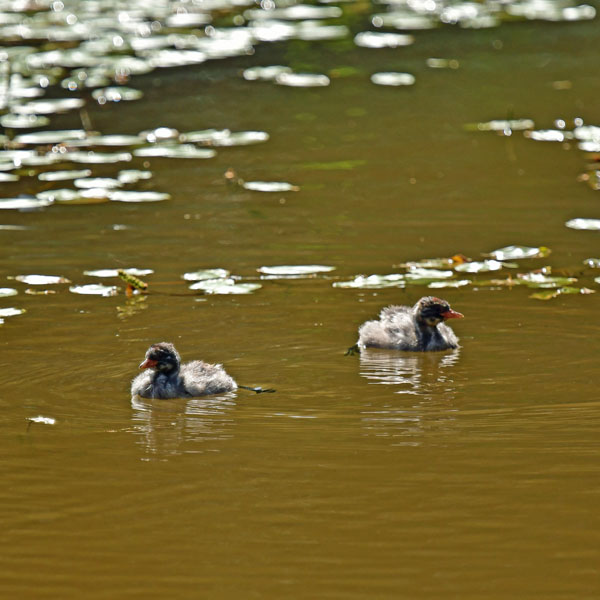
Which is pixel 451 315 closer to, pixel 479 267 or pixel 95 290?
pixel 479 267

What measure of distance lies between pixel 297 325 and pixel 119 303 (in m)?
1.36

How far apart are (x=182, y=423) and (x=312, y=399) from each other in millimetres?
714

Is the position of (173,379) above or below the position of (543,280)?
below

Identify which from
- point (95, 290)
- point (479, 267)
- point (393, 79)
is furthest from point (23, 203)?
point (393, 79)

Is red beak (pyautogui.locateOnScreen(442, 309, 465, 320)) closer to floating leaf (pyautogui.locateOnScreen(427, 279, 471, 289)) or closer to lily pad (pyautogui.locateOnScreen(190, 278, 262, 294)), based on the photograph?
floating leaf (pyautogui.locateOnScreen(427, 279, 471, 289))

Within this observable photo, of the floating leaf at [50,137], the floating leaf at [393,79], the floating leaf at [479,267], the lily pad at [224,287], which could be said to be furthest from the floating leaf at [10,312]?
the floating leaf at [393,79]

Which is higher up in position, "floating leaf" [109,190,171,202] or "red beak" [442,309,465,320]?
"floating leaf" [109,190,171,202]

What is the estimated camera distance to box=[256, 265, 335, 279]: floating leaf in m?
9.41

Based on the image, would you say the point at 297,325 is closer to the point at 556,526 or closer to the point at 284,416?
the point at 284,416

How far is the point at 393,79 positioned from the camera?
16.6 meters

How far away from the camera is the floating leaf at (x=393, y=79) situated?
54.1ft

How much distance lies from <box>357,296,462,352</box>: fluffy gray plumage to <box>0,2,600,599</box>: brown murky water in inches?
4.6

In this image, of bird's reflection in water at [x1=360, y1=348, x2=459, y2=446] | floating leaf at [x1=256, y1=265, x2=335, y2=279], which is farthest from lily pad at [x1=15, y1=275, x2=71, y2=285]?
bird's reflection in water at [x1=360, y1=348, x2=459, y2=446]

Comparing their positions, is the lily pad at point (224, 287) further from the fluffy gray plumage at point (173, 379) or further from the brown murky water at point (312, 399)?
the fluffy gray plumage at point (173, 379)
